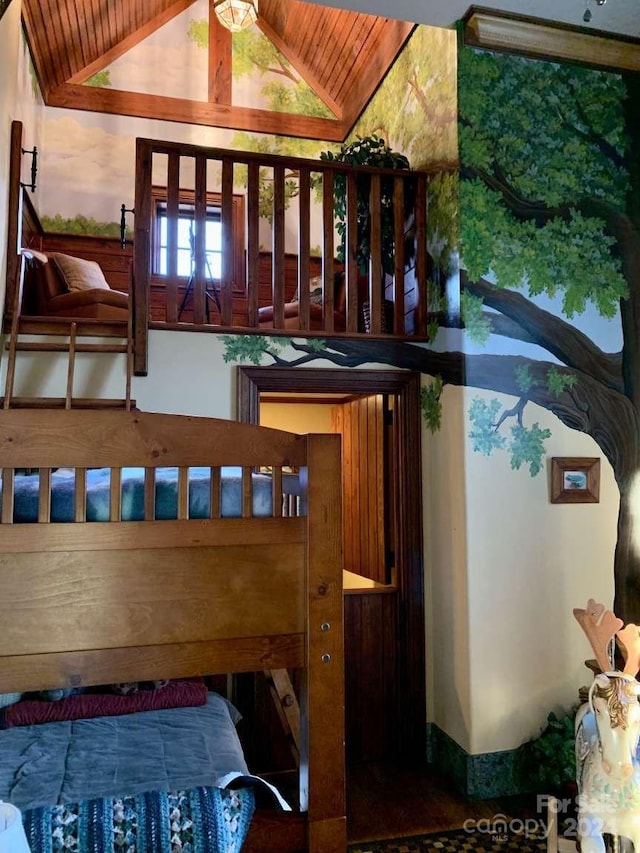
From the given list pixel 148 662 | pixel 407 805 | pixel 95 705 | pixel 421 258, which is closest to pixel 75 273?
pixel 421 258

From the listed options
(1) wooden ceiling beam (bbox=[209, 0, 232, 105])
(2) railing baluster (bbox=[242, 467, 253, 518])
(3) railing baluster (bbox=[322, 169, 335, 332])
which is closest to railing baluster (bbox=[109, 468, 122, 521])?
(2) railing baluster (bbox=[242, 467, 253, 518])

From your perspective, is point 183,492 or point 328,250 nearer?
point 183,492

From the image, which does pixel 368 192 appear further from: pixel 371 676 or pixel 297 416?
pixel 371 676

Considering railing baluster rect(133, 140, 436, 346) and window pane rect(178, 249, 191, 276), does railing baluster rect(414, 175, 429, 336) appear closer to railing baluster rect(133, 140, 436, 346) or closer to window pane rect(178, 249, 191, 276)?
railing baluster rect(133, 140, 436, 346)

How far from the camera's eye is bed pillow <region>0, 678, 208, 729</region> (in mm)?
2322

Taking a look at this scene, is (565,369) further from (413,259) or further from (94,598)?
(94,598)

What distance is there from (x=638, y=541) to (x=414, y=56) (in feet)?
9.86

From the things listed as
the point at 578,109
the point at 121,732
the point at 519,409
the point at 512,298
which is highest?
the point at 578,109

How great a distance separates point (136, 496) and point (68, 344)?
1.62m

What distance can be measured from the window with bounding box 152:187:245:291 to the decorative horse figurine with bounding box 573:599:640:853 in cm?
403

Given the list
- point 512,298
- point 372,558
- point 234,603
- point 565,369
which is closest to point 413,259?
point 512,298

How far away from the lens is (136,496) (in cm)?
154

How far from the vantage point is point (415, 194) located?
3398mm

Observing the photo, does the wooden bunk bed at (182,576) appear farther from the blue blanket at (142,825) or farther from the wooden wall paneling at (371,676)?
the wooden wall paneling at (371,676)
